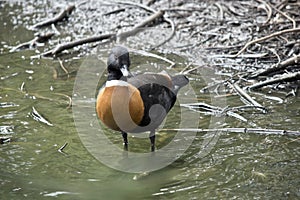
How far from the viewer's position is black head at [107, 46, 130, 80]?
5055 millimetres

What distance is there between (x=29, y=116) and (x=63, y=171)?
152 centimetres

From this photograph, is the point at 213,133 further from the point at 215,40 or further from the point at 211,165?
the point at 215,40

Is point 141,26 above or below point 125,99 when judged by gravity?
above

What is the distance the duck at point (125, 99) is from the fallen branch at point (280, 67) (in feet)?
7.16

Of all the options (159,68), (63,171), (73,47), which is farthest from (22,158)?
(73,47)

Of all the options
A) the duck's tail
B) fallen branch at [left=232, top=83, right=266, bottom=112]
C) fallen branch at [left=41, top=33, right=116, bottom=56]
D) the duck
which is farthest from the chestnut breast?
fallen branch at [left=41, top=33, right=116, bottom=56]

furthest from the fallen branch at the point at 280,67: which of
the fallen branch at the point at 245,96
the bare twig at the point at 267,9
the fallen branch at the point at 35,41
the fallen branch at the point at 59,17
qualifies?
the fallen branch at the point at 59,17

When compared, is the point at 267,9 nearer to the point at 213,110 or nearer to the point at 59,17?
the point at 213,110

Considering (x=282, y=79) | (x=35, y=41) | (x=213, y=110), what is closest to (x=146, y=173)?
(x=213, y=110)

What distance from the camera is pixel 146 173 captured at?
203 inches

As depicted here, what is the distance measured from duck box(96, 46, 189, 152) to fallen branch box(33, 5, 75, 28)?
5432 mm

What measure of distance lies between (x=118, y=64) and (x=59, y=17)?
587 cm

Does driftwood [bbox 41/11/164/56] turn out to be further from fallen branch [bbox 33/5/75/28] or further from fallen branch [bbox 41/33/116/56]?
fallen branch [bbox 33/5/75/28]

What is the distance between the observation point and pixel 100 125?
6.27 meters
